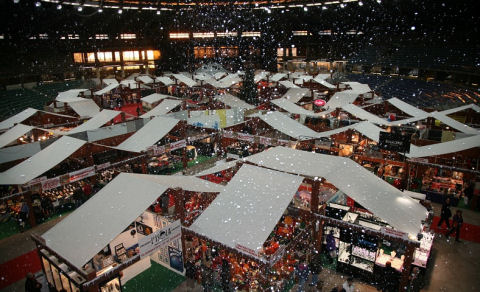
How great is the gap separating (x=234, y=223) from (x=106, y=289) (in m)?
3.14

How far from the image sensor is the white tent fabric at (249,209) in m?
5.78

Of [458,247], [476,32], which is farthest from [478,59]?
[458,247]

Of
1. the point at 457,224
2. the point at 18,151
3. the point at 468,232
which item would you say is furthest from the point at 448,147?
the point at 18,151

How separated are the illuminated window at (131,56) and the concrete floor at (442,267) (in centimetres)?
3187

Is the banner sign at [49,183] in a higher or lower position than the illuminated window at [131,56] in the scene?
lower

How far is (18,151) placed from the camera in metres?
10.8

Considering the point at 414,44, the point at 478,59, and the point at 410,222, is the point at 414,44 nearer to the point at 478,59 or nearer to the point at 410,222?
the point at 478,59

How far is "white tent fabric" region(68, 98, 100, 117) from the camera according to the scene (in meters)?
16.6

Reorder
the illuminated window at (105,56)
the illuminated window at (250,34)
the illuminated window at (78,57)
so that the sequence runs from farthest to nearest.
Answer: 1. the illuminated window at (250,34)
2. the illuminated window at (105,56)
3. the illuminated window at (78,57)

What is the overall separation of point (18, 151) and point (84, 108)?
669cm

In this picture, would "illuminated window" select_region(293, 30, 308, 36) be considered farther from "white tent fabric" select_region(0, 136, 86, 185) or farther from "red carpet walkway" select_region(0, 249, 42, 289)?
"red carpet walkway" select_region(0, 249, 42, 289)

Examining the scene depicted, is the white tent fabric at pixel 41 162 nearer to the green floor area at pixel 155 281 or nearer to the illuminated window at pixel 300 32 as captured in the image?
the green floor area at pixel 155 281

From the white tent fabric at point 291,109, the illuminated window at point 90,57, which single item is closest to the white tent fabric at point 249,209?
the white tent fabric at point 291,109

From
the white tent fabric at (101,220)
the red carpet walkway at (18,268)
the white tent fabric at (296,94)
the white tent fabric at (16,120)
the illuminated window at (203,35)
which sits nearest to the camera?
the white tent fabric at (101,220)
